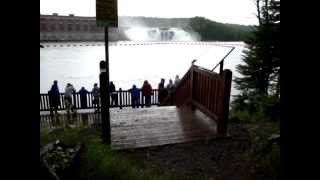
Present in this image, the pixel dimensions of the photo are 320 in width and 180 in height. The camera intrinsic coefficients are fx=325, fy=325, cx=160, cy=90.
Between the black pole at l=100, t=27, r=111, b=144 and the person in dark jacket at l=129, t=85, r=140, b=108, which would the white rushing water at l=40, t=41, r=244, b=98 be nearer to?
the person in dark jacket at l=129, t=85, r=140, b=108

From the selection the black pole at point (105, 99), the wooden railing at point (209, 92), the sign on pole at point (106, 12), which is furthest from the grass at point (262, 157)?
the sign on pole at point (106, 12)

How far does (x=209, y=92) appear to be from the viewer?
6742 millimetres

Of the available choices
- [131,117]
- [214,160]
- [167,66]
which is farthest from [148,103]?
[167,66]

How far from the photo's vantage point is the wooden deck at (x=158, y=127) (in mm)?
5797

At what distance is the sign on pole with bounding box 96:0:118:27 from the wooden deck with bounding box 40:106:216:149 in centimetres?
205

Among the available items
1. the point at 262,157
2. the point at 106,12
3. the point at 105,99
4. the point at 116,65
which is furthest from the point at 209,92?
the point at 116,65

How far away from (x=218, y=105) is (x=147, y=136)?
147 cm

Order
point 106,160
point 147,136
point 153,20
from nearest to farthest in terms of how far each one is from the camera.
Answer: point 106,160, point 147,136, point 153,20

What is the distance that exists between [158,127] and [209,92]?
50.4 inches

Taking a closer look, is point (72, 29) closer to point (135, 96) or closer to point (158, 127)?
point (135, 96)
